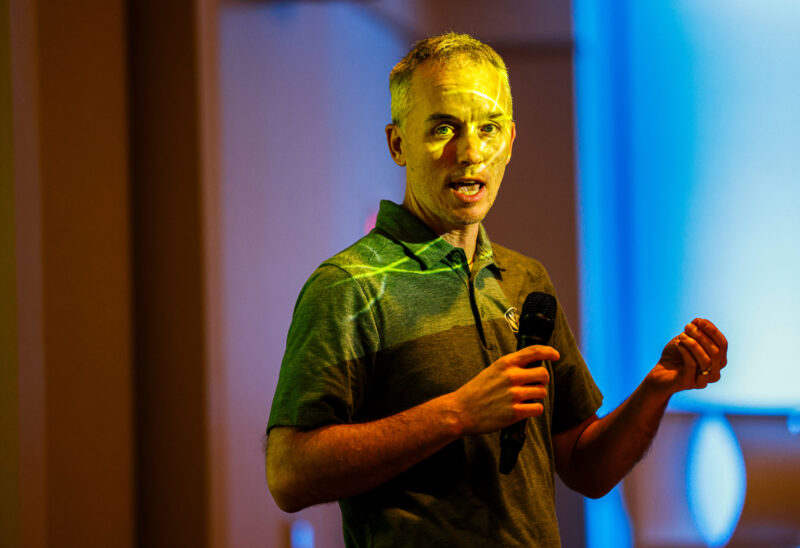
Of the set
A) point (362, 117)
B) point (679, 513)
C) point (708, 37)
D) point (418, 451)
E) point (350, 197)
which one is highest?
point (708, 37)

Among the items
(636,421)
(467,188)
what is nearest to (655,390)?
(636,421)

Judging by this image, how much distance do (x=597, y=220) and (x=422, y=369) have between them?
6.06ft

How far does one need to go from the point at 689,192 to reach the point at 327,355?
6.27 feet

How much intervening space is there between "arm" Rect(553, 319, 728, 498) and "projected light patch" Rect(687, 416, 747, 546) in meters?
1.38

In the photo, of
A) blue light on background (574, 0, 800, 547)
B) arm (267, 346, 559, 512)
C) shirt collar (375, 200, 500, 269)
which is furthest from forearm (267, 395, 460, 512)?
blue light on background (574, 0, 800, 547)

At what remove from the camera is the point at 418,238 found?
124 centimetres

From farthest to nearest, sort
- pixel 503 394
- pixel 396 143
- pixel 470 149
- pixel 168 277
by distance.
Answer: pixel 168 277, pixel 396 143, pixel 470 149, pixel 503 394

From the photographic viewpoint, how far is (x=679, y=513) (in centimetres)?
262

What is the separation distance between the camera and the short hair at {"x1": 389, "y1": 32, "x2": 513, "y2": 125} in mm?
1241

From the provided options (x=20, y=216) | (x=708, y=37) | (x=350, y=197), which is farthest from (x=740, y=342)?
(x=20, y=216)

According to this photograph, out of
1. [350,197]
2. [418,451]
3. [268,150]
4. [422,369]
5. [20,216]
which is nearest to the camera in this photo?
[418,451]

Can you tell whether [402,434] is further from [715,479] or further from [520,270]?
[715,479]

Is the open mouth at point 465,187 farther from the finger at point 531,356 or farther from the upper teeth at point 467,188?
the finger at point 531,356

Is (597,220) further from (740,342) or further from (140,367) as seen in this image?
(140,367)
